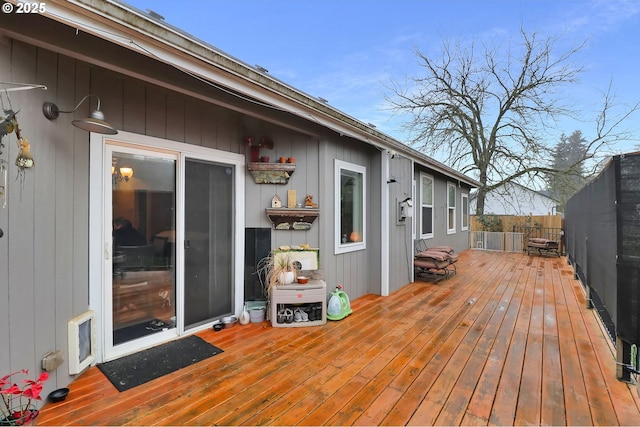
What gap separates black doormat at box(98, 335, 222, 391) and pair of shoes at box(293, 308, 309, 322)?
3.14ft

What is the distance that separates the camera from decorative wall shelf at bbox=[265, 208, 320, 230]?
3.49 metres

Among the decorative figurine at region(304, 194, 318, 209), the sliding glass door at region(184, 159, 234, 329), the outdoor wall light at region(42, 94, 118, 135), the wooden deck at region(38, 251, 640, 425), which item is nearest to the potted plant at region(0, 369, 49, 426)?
the wooden deck at region(38, 251, 640, 425)

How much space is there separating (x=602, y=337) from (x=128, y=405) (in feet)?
14.4

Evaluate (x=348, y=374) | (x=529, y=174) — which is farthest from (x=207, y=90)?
(x=529, y=174)

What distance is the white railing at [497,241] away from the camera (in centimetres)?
1001

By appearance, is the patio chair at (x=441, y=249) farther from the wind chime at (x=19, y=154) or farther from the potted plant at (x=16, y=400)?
the wind chime at (x=19, y=154)

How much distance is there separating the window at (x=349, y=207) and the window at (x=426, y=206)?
119 inches

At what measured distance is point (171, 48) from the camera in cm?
184

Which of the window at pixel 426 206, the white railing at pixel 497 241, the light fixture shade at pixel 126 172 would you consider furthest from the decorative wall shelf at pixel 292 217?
the white railing at pixel 497 241

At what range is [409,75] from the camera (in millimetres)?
12617

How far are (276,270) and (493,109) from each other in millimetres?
14780

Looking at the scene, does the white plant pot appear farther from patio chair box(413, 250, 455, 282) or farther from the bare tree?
the bare tree

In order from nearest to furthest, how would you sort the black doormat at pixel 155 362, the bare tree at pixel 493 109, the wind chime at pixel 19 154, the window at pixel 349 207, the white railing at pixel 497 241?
the wind chime at pixel 19 154 → the black doormat at pixel 155 362 → the window at pixel 349 207 → the white railing at pixel 497 241 → the bare tree at pixel 493 109

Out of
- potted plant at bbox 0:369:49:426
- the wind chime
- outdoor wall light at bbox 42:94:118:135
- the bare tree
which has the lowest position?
potted plant at bbox 0:369:49:426
